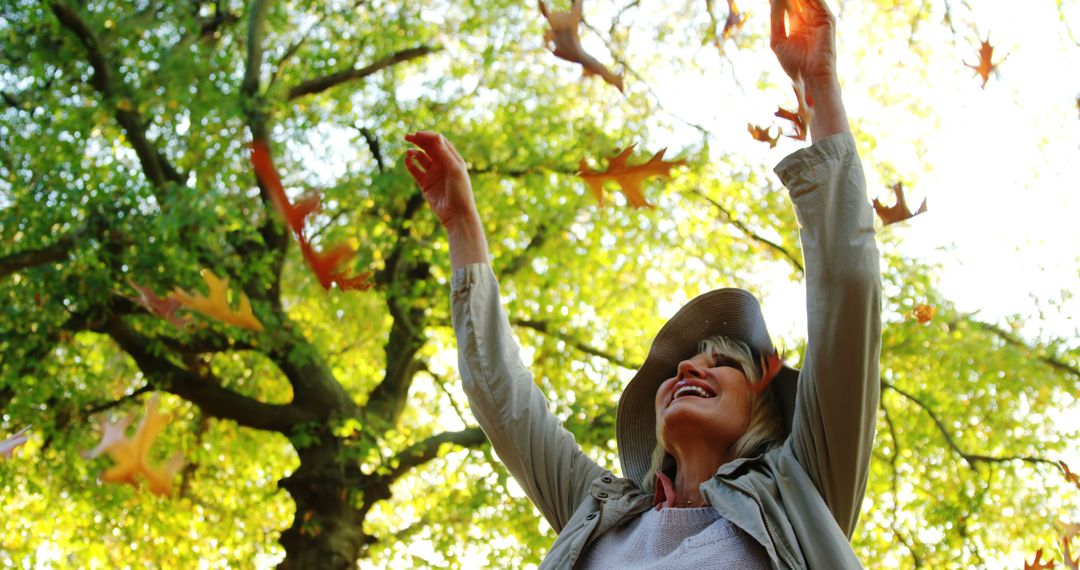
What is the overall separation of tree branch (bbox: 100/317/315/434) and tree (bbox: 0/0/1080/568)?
0.08ft

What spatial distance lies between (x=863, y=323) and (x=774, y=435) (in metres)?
0.50

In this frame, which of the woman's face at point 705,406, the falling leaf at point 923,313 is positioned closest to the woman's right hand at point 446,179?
the woman's face at point 705,406

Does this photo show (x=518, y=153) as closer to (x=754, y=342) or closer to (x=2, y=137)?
(x=2, y=137)

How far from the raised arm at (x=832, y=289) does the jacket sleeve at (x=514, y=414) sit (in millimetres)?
537

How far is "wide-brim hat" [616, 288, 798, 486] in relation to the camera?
2.56 meters

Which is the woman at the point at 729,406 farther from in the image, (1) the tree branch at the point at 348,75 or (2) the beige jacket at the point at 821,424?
(1) the tree branch at the point at 348,75

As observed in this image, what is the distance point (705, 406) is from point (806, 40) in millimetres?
740

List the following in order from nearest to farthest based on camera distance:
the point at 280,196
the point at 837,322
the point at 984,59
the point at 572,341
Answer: the point at 837,322, the point at 280,196, the point at 984,59, the point at 572,341

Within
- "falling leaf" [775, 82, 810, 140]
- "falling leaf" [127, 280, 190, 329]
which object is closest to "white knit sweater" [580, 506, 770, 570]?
"falling leaf" [775, 82, 810, 140]

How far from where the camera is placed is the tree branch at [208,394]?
957 centimetres

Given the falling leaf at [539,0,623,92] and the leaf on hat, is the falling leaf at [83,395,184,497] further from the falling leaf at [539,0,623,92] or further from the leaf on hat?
the leaf on hat

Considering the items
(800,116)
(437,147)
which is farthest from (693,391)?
(437,147)

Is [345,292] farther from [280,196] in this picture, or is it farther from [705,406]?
[705,406]

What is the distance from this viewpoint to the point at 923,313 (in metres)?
8.47
